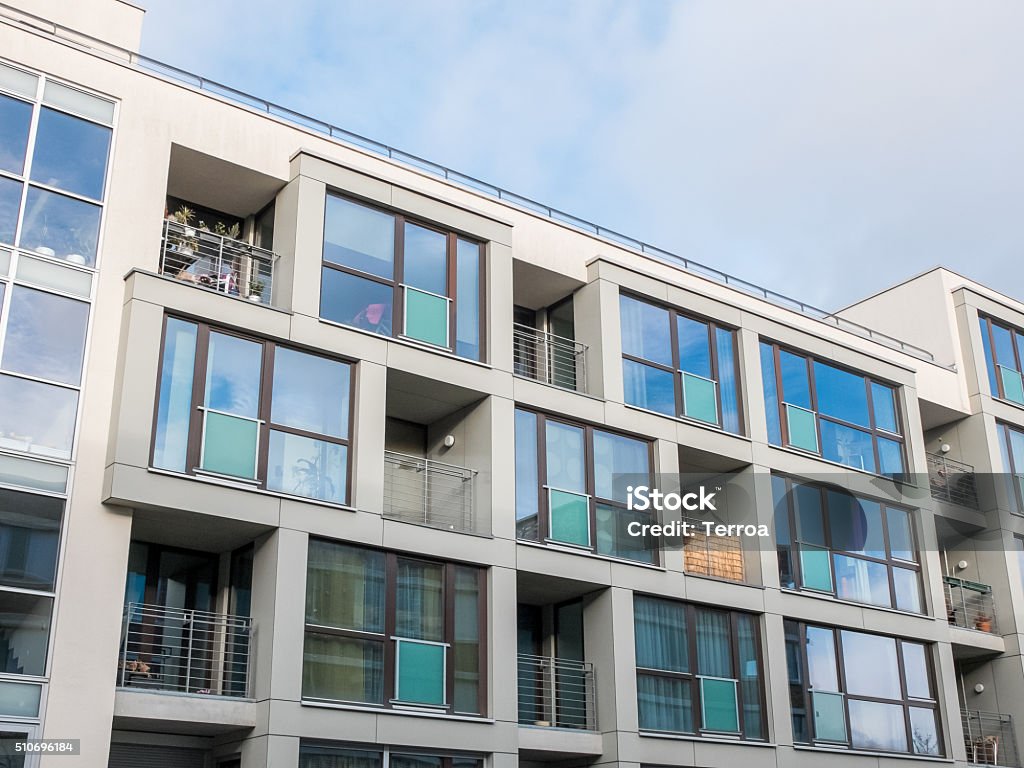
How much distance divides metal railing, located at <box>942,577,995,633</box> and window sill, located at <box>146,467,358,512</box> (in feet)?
46.8

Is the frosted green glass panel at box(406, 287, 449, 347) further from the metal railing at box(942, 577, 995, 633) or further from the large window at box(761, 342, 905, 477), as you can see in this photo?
the metal railing at box(942, 577, 995, 633)

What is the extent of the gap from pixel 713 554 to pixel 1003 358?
11.0m

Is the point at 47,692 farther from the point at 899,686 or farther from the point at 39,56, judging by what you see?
the point at 899,686

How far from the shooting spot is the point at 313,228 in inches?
711

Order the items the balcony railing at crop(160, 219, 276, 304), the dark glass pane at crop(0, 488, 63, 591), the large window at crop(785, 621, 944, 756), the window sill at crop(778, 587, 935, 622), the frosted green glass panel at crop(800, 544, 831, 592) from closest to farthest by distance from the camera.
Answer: the dark glass pane at crop(0, 488, 63, 591) → the balcony railing at crop(160, 219, 276, 304) → the large window at crop(785, 621, 944, 756) → the window sill at crop(778, 587, 935, 622) → the frosted green glass panel at crop(800, 544, 831, 592)

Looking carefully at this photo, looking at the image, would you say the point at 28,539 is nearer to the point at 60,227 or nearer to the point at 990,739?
the point at 60,227

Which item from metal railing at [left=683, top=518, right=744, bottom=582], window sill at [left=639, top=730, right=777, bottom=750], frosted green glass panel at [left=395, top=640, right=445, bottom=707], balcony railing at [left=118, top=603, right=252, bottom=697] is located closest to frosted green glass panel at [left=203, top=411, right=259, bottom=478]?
balcony railing at [left=118, top=603, right=252, bottom=697]

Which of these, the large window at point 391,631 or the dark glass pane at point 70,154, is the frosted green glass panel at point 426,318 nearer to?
the large window at point 391,631

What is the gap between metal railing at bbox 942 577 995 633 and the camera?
25359 millimetres

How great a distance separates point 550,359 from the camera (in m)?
21.6

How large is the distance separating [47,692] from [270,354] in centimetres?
528

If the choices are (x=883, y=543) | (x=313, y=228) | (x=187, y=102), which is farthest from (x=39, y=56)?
(x=883, y=543)

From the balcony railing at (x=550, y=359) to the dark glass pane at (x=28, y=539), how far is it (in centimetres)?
845

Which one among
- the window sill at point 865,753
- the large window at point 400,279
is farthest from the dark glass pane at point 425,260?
the window sill at point 865,753
